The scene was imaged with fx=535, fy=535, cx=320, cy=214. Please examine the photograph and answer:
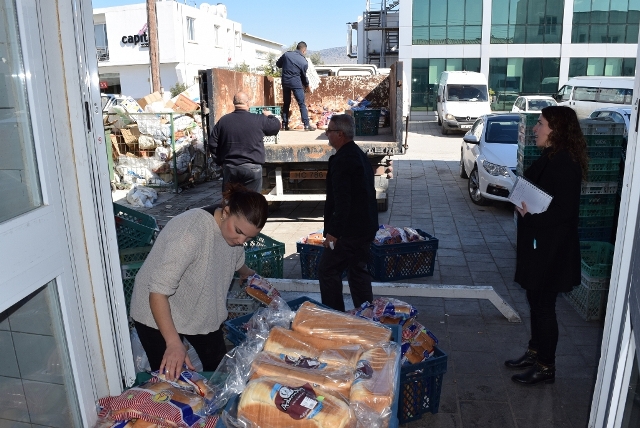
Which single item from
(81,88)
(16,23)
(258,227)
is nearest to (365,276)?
(258,227)

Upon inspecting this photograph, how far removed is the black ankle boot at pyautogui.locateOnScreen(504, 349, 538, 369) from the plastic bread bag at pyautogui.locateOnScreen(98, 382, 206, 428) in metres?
2.92

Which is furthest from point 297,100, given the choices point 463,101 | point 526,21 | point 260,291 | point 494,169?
point 526,21

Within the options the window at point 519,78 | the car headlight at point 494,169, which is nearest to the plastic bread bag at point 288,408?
the car headlight at point 494,169

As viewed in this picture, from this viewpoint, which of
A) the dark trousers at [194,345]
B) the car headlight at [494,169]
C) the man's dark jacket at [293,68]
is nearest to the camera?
the dark trousers at [194,345]

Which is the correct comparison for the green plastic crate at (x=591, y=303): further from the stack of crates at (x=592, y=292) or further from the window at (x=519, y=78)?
the window at (x=519, y=78)

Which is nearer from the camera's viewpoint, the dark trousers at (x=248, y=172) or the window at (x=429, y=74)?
the dark trousers at (x=248, y=172)

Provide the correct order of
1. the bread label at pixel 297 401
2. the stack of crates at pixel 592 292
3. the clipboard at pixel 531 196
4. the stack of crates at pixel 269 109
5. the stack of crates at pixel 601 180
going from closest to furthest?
the bread label at pixel 297 401, the clipboard at pixel 531 196, the stack of crates at pixel 592 292, the stack of crates at pixel 601 180, the stack of crates at pixel 269 109

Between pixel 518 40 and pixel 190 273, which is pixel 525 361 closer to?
pixel 190 273

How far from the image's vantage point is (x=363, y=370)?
221 cm

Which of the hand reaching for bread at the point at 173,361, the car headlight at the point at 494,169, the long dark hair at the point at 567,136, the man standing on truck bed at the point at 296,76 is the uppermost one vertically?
the man standing on truck bed at the point at 296,76

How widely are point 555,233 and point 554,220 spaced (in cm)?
10

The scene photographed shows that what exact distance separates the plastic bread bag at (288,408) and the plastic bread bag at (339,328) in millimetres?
421

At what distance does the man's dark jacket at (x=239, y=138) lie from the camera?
7242 mm

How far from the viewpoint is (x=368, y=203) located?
4.63m
